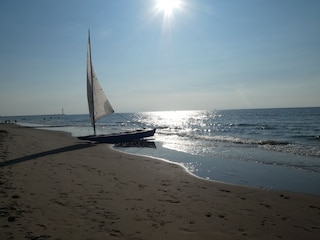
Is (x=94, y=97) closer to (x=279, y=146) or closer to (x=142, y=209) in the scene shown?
(x=279, y=146)

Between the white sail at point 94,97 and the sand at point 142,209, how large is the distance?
58.1 ft

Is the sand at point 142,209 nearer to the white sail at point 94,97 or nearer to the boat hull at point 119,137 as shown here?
the boat hull at point 119,137

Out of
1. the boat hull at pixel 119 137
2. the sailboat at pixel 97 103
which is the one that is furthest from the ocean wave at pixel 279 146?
the sailboat at pixel 97 103

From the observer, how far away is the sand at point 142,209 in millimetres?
5488

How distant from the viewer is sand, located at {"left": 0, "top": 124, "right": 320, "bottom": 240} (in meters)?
5.49

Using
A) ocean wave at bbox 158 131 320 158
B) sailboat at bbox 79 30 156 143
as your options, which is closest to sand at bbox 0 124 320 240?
ocean wave at bbox 158 131 320 158

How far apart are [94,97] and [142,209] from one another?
75.3 feet

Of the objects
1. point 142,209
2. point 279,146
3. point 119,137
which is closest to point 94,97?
point 119,137

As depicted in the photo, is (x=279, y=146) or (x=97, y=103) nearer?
(x=279, y=146)

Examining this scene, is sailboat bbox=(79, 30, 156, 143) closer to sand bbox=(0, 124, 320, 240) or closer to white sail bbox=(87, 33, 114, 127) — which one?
white sail bbox=(87, 33, 114, 127)

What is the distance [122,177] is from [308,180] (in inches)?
299

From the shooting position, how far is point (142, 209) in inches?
269

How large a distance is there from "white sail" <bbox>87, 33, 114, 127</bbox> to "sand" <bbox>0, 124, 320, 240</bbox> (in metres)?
17.7

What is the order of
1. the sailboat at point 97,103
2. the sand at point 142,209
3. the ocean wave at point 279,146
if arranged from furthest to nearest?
1. the sailboat at point 97,103
2. the ocean wave at point 279,146
3. the sand at point 142,209
